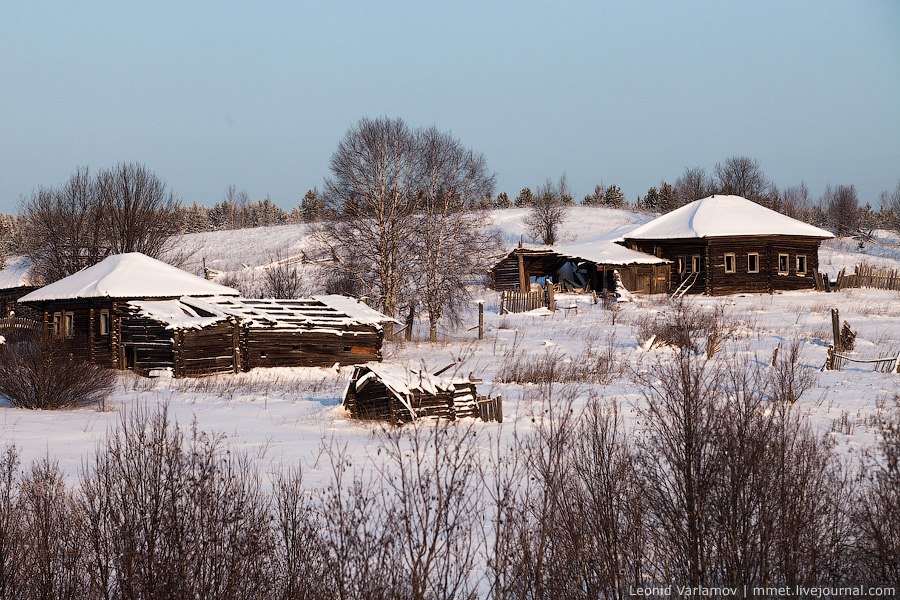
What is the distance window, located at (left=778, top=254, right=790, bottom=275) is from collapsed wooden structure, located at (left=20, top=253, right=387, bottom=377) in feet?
83.2

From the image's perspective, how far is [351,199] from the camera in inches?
1330

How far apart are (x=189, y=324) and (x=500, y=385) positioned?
36.9ft

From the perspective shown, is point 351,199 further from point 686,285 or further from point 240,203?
point 240,203

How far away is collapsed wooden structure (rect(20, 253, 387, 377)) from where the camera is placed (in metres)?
26.2

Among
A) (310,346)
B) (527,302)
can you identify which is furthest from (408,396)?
(527,302)

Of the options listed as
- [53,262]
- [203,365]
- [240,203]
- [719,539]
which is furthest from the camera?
[240,203]

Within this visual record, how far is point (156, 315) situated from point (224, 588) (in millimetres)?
21787

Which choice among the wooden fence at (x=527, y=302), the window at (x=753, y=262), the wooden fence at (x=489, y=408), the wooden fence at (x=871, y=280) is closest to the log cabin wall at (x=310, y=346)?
the wooden fence at (x=527, y=302)

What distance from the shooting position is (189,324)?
84.5 feet

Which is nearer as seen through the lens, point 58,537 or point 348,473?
point 58,537

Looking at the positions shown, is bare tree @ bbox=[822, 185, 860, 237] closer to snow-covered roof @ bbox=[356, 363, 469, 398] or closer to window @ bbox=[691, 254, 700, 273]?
window @ bbox=[691, 254, 700, 273]

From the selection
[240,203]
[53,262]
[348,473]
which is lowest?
[348,473]

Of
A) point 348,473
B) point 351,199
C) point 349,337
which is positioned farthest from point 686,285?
point 348,473

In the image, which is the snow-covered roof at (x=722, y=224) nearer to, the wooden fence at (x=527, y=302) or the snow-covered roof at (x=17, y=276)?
the wooden fence at (x=527, y=302)
